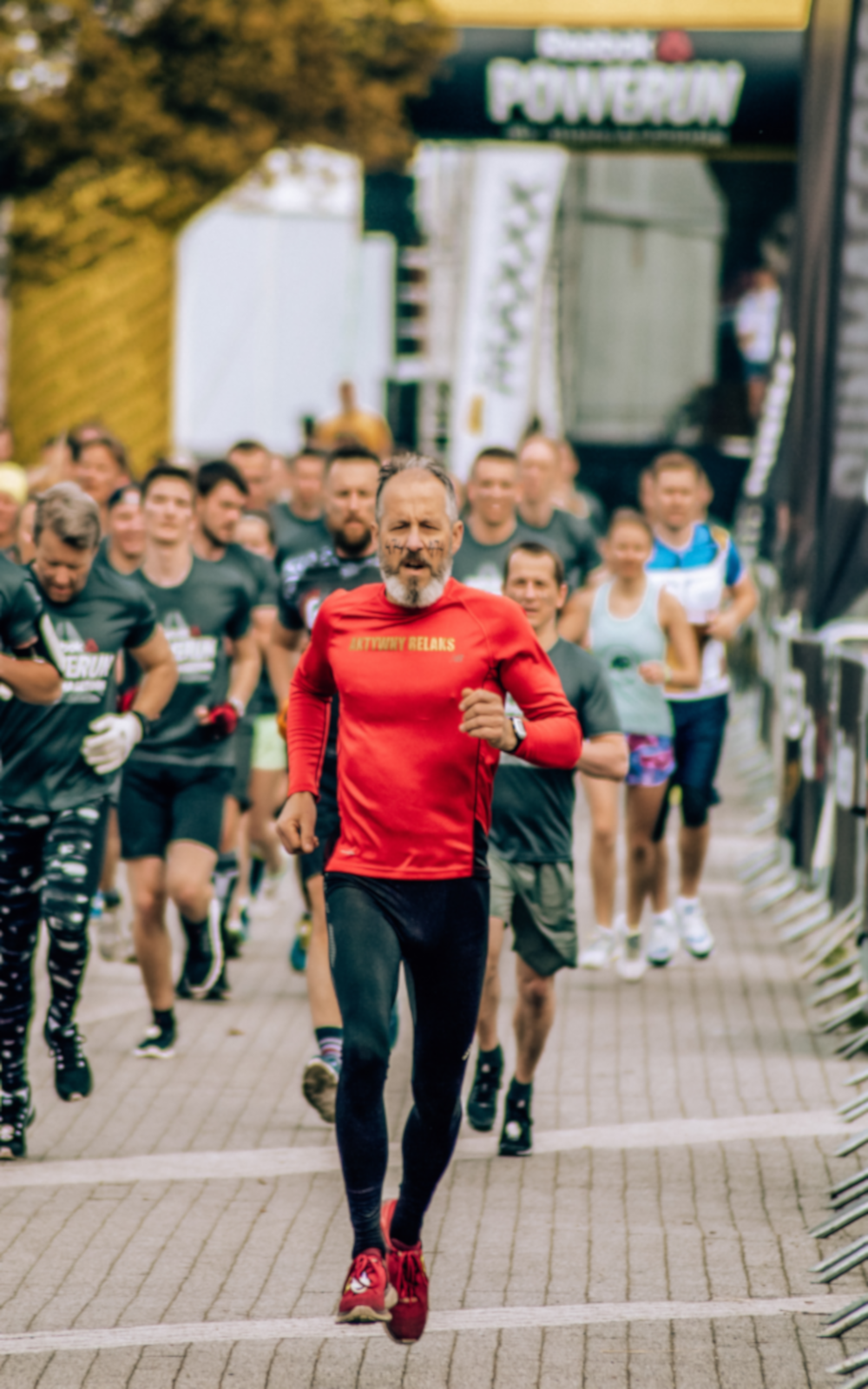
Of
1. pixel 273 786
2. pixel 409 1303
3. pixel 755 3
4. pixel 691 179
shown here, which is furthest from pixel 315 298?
pixel 409 1303

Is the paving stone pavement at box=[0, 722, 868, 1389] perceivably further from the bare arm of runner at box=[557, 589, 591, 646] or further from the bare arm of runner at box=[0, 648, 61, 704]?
the bare arm of runner at box=[557, 589, 591, 646]

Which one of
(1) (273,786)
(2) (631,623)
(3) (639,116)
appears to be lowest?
(1) (273,786)

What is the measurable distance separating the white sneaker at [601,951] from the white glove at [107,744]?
3.07 meters

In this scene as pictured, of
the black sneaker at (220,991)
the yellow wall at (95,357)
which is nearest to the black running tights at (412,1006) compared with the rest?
the black sneaker at (220,991)

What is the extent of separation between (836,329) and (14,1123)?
5.32 m

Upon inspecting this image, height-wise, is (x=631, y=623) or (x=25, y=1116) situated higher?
(x=631, y=623)

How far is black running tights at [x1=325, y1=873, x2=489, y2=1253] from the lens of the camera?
15.7ft

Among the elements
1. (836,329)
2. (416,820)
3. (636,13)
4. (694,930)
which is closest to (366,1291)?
(416,820)

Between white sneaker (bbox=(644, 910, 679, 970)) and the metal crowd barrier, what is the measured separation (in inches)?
22.5

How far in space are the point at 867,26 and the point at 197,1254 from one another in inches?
246

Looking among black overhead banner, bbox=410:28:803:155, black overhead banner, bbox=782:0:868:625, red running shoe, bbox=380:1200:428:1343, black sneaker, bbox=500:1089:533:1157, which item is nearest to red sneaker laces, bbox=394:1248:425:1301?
red running shoe, bbox=380:1200:428:1343

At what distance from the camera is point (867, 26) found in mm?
9430

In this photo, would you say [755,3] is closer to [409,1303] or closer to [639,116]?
[639,116]

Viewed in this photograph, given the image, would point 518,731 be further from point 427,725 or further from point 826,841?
point 826,841
